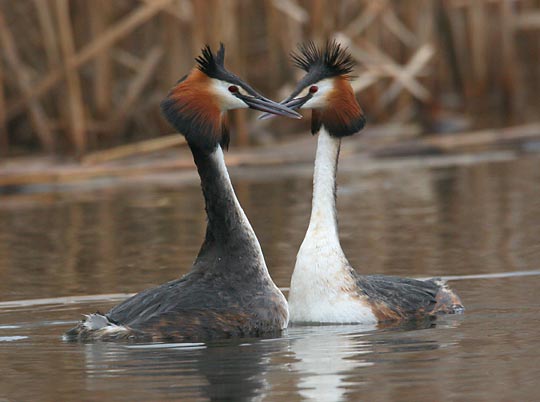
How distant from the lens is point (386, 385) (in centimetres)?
598

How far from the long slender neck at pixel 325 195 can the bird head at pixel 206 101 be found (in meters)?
0.63

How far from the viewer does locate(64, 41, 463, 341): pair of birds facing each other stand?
7496 mm

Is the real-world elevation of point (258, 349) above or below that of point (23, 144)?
below

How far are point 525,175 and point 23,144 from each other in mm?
6861

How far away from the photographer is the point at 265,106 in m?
8.03

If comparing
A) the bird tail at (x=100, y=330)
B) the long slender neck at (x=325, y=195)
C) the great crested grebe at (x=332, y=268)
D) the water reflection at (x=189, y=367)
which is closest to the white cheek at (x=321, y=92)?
the great crested grebe at (x=332, y=268)

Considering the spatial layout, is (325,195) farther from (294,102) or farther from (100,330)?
(100,330)

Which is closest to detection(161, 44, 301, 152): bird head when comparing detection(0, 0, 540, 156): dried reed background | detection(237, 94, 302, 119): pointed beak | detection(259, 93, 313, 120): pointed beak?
detection(237, 94, 302, 119): pointed beak

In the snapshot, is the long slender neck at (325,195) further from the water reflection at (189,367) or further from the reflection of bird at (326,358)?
the water reflection at (189,367)

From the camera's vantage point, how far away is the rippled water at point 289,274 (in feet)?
20.2

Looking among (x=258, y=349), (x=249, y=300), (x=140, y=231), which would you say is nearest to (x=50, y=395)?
(x=258, y=349)

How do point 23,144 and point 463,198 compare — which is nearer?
point 463,198

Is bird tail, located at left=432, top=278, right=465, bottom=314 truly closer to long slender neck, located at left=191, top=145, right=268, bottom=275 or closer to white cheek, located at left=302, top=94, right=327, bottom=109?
long slender neck, located at left=191, top=145, right=268, bottom=275

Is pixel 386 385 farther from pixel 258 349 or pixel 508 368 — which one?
pixel 258 349
